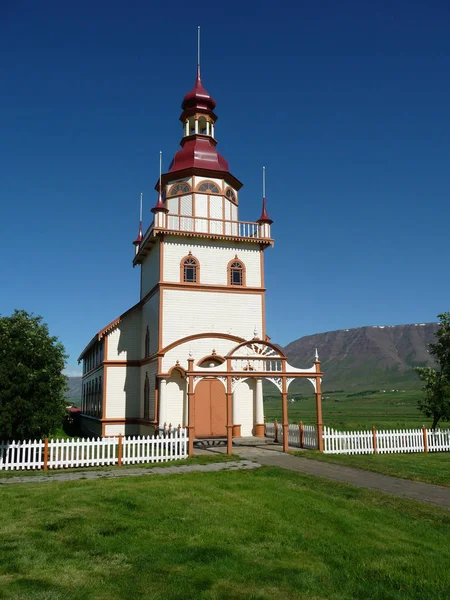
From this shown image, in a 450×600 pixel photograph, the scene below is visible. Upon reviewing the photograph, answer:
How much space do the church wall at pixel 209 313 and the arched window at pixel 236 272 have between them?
77 centimetres

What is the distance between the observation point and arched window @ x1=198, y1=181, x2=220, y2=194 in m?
28.5

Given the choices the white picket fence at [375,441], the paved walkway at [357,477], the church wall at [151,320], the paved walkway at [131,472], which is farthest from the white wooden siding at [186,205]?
the paved walkway at [131,472]

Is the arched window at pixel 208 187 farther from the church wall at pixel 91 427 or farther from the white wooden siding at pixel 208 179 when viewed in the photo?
the church wall at pixel 91 427

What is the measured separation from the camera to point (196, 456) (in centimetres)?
1942

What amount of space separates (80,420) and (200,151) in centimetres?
2441

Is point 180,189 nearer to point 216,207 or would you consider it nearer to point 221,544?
point 216,207

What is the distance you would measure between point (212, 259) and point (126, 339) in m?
6.90

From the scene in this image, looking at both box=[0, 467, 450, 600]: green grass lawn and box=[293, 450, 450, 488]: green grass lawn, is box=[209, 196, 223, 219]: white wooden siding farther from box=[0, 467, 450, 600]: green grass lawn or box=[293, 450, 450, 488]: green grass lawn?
box=[0, 467, 450, 600]: green grass lawn

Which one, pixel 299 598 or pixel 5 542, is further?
pixel 5 542

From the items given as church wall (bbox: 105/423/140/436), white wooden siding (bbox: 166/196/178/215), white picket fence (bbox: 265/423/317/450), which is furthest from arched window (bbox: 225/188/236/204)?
church wall (bbox: 105/423/140/436)

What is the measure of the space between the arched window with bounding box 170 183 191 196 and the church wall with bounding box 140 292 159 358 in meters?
5.87

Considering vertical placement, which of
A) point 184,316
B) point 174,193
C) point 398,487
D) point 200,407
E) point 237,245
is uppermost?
point 174,193

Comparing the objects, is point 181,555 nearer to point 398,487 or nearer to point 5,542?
point 5,542

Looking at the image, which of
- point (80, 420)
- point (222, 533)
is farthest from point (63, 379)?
point (80, 420)
